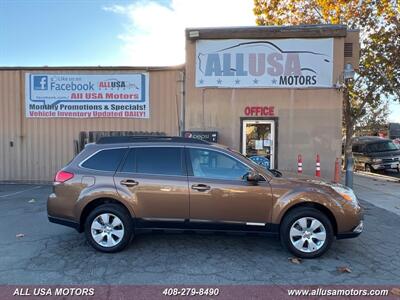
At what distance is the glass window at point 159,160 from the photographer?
507 centimetres

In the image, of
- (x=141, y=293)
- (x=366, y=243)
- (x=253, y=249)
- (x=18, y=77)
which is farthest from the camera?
(x=18, y=77)

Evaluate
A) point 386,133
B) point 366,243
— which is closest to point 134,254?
point 366,243

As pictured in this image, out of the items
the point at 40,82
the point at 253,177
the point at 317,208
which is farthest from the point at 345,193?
the point at 40,82

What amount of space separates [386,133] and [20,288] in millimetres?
42065

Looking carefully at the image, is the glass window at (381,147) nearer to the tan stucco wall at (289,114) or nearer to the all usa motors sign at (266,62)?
the tan stucco wall at (289,114)

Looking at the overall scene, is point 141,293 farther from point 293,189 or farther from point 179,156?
point 293,189

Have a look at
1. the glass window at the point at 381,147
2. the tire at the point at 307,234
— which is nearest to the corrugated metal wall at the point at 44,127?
the tire at the point at 307,234

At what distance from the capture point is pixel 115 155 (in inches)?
205

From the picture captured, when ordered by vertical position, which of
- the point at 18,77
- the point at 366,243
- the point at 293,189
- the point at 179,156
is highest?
the point at 18,77

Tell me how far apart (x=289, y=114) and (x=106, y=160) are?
7.17 meters

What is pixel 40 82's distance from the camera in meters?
11.6

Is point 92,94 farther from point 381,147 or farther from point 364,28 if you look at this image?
point 381,147

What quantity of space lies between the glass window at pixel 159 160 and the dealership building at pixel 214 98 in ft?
18.5

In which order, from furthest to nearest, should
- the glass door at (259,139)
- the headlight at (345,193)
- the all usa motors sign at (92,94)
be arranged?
the all usa motors sign at (92,94), the glass door at (259,139), the headlight at (345,193)
